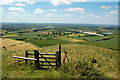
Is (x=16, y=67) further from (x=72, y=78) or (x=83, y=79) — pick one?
(x=83, y=79)

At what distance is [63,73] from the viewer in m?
6.69

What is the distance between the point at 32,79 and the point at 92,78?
4.11 meters

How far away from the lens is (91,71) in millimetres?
6766

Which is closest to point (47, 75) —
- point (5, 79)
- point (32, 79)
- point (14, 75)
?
point (32, 79)

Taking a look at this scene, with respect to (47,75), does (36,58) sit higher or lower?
higher

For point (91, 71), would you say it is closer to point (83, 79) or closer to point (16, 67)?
point (83, 79)

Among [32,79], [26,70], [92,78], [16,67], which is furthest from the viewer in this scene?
[16,67]

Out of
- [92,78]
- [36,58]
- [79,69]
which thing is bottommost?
[92,78]

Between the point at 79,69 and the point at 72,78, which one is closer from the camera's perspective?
the point at 72,78

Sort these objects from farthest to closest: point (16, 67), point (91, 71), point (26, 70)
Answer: point (16, 67) → point (26, 70) → point (91, 71)

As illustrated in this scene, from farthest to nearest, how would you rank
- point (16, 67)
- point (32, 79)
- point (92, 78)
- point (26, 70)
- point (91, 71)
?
point (16, 67), point (26, 70), point (91, 71), point (92, 78), point (32, 79)

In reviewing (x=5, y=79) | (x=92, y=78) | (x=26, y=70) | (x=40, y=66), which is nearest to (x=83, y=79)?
(x=92, y=78)

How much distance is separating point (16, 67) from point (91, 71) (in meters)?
6.25

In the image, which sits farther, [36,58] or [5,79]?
[36,58]
